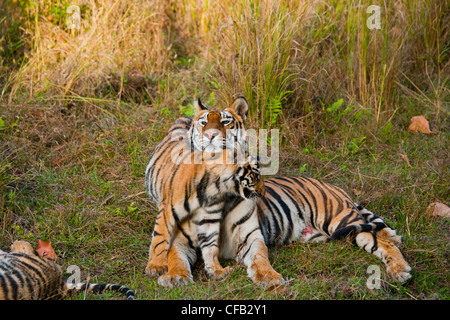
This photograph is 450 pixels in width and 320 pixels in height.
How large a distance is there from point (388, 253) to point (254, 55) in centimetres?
238

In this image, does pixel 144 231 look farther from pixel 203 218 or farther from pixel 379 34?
pixel 379 34

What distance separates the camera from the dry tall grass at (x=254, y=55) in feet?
18.0

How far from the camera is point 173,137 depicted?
4957 millimetres

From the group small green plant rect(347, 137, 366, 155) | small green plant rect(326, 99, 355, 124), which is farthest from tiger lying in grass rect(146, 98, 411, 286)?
small green plant rect(326, 99, 355, 124)

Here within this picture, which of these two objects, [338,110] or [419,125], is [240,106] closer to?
[338,110]

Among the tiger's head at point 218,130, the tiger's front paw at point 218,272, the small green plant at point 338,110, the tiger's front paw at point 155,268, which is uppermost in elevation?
the tiger's head at point 218,130

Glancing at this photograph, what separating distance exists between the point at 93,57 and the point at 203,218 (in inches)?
125

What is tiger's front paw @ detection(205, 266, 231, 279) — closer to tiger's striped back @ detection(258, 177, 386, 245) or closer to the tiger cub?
the tiger cub

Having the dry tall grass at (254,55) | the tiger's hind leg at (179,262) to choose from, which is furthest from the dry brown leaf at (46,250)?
the dry tall grass at (254,55)

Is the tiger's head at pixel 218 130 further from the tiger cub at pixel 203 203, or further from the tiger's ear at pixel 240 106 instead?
the tiger cub at pixel 203 203

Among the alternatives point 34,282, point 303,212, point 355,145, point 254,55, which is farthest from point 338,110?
→ point 34,282

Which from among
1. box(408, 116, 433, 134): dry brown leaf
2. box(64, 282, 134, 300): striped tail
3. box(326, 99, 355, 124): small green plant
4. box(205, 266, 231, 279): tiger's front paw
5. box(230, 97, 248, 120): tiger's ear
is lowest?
box(205, 266, 231, 279): tiger's front paw

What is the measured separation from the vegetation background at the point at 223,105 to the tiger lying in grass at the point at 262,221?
0.39ft

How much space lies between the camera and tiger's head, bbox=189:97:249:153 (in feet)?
13.1
